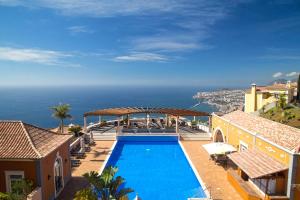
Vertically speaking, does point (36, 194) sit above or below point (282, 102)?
below

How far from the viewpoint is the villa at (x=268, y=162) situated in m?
13.7

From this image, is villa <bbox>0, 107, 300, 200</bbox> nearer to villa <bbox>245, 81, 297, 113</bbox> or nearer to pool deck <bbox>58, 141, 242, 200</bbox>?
pool deck <bbox>58, 141, 242, 200</bbox>

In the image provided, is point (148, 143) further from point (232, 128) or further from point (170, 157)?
point (232, 128)

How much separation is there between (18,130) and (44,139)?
5.21 feet

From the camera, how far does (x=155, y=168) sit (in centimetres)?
2197

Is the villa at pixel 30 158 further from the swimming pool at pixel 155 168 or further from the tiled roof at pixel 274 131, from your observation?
the tiled roof at pixel 274 131

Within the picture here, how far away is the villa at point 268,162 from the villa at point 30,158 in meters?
11.7

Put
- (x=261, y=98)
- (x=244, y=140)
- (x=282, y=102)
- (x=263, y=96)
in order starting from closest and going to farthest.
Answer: (x=244, y=140) < (x=282, y=102) < (x=263, y=96) < (x=261, y=98)

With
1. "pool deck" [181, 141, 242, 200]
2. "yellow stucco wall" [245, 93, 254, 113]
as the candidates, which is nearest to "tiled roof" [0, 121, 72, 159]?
"pool deck" [181, 141, 242, 200]

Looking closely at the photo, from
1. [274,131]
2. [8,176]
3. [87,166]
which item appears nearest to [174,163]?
[87,166]

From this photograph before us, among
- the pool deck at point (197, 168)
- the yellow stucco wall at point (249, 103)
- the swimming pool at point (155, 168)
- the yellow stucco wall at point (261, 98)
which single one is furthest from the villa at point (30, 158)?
the yellow stucco wall at point (249, 103)

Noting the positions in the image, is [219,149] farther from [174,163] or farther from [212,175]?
[174,163]

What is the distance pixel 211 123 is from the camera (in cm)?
3200

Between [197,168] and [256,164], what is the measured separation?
6.17m
